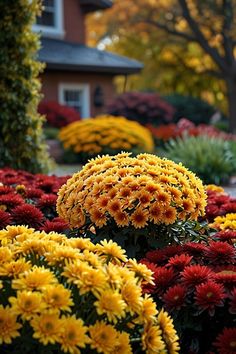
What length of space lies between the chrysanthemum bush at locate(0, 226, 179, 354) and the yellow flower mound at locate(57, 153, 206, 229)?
3.20 feet

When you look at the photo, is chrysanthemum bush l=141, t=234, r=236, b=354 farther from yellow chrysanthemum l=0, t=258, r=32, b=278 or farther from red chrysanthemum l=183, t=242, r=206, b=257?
yellow chrysanthemum l=0, t=258, r=32, b=278

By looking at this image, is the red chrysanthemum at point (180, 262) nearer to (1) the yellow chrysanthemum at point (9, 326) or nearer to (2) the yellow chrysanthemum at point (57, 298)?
(2) the yellow chrysanthemum at point (57, 298)

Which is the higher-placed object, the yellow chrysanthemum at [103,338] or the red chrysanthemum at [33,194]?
the yellow chrysanthemum at [103,338]

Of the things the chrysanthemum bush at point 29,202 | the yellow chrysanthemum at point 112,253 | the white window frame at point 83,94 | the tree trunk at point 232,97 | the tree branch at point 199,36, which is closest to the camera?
the yellow chrysanthemum at point 112,253

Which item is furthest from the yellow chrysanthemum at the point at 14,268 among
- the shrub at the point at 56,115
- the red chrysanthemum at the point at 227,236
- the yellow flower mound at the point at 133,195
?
the shrub at the point at 56,115

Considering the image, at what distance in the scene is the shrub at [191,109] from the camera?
2764cm

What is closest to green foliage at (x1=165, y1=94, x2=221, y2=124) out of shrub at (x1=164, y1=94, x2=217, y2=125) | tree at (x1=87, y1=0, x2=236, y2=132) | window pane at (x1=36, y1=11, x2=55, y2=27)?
shrub at (x1=164, y1=94, x2=217, y2=125)

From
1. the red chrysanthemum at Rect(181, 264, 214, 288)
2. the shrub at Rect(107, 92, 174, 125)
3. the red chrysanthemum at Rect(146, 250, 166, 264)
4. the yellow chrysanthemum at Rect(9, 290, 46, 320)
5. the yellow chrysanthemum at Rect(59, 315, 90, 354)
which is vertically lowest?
the shrub at Rect(107, 92, 174, 125)

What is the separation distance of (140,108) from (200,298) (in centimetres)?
1724

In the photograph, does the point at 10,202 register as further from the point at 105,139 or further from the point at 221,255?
the point at 105,139

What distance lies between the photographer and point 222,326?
10.8 ft

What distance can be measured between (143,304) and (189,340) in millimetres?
794

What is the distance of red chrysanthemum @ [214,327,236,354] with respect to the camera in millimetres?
2977

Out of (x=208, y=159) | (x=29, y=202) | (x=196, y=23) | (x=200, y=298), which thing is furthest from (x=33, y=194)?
(x=196, y=23)
